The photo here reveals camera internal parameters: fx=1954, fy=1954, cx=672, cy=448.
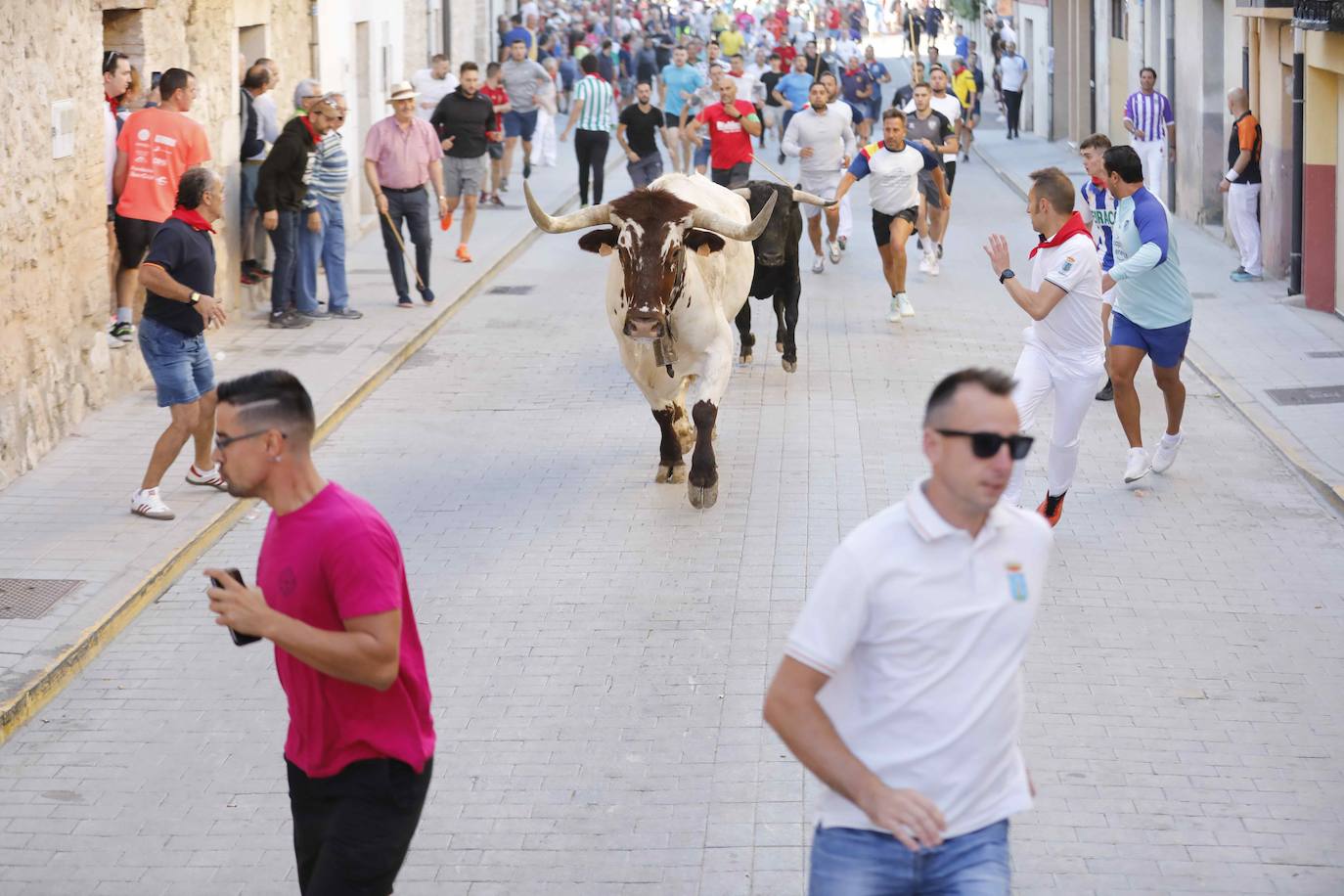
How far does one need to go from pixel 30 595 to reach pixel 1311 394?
8.83 meters

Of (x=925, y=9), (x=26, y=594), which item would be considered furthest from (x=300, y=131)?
(x=925, y=9)

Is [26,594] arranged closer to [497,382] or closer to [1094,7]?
[497,382]

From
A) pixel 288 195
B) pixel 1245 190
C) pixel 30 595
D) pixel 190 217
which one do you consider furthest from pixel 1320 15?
pixel 30 595

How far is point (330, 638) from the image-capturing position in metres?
4.49

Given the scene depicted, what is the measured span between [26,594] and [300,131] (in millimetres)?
7834

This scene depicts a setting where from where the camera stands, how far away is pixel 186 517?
10.5m

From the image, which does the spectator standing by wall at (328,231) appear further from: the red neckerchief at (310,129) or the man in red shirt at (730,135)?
the man in red shirt at (730,135)

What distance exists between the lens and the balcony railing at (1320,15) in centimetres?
1565

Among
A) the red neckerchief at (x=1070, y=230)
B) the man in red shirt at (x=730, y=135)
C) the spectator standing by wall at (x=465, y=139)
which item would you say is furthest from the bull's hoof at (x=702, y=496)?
the spectator standing by wall at (x=465, y=139)

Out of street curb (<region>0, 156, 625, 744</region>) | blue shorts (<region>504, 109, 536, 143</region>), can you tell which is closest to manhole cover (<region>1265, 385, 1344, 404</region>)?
street curb (<region>0, 156, 625, 744</region>)

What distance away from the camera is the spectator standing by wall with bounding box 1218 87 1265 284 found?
19.2 meters

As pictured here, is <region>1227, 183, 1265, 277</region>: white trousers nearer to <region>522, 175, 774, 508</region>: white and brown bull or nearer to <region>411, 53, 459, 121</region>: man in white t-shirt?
<region>522, 175, 774, 508</region>: white and brown bull

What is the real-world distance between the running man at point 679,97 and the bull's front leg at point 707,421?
16097mm

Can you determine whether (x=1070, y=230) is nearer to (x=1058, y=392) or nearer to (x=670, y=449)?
(x=1058, y=392)
